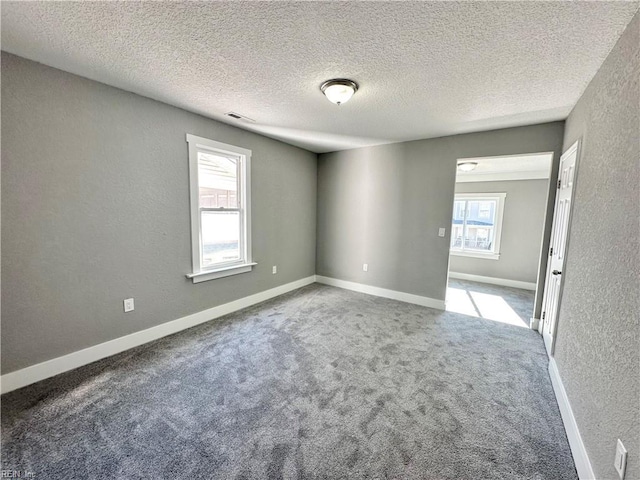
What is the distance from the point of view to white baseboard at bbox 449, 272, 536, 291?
4.87 metres

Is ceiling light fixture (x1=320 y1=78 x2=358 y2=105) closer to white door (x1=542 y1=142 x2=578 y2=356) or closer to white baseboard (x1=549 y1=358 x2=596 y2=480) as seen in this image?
white door (x1=542 y1=142 x2=578 y2=356)

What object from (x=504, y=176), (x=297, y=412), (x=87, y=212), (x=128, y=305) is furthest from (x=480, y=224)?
(x=87, y=212)

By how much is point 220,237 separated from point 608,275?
11.2ft

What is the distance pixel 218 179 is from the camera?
10.5 ft

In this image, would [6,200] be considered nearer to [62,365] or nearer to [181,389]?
[62,365]

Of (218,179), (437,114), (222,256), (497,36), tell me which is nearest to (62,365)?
(222,256)

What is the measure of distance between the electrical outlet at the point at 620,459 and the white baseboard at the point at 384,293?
2.66 metres

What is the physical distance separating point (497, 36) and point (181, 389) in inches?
124

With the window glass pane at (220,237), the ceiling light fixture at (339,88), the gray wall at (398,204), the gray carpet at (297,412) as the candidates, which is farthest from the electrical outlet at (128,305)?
the gray wall at (398,204)

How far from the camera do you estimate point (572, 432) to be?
153 centimetres

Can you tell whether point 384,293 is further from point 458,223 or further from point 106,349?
point 106,349

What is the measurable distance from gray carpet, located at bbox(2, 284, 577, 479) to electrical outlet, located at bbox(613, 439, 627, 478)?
0.43 meters

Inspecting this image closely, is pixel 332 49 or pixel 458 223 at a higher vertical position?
pixel 332 49

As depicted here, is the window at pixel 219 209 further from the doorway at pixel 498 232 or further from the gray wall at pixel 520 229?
the gray wall at pixel 520 229
